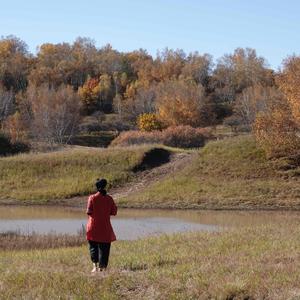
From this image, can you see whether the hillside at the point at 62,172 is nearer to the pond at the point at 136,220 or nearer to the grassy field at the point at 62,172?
the grassy field at the point at 62,172

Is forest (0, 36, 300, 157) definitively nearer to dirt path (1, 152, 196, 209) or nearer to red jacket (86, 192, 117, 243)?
dirt path (1, 152, 196, 209)

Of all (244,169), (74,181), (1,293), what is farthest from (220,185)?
(1,293)

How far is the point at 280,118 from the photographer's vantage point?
157ft

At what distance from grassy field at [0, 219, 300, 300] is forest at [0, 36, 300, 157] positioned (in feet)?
107

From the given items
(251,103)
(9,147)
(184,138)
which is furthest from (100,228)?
(251,103)

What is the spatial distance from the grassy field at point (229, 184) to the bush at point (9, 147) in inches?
1140

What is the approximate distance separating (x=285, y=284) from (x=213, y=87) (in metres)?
147

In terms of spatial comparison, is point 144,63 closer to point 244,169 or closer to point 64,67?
point 64,67

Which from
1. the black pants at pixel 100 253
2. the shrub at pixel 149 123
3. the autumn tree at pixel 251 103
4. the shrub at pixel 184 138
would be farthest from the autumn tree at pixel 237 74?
the black pants at pixel 100 253

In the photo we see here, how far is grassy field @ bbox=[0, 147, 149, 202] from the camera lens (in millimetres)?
46406

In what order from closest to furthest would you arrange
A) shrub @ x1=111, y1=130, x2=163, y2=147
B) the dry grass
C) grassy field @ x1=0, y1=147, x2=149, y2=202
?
the dry grass → grassy field @ x1=0, y1=147, x2=149, y2=202 → shrub @ x1=111, y1=130, x2=163, y2=147

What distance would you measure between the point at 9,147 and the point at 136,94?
236 feet

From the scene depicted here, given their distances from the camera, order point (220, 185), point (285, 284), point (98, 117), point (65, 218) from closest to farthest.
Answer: point (285, 284), point (65, 218), point (220, 185), point (98, 117)

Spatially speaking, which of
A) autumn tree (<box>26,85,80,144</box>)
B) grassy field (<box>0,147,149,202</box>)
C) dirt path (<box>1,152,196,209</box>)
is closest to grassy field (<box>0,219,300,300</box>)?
dirt path (<box>1,152,196,209</box>)
